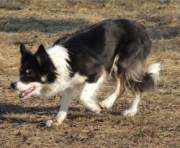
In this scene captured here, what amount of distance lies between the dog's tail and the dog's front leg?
838 millimetres

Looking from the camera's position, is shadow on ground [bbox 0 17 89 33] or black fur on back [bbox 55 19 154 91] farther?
shadow on ground [bbox 0 17 89 33]

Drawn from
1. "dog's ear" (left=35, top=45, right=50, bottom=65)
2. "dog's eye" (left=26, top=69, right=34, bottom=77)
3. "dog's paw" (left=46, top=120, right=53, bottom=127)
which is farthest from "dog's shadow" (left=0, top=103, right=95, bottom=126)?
"dog's ear" (left=35, top=45, right=50, bottom=65)

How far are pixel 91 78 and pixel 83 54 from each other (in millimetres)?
351

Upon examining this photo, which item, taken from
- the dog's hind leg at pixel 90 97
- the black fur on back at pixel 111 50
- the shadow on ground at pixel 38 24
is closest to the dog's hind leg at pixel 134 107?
the black fur on back at pixel 111 50

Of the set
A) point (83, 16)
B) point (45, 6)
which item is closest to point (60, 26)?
point (83, 16)

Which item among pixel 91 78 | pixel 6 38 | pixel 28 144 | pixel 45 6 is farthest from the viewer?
pixel 45 6

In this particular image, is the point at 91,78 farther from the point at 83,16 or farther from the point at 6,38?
the point at 83,16

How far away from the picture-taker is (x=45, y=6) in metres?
20.2

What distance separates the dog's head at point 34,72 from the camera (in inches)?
237

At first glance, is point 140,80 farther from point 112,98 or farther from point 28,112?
point 28,112

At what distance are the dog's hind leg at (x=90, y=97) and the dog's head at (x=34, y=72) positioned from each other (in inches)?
20.9

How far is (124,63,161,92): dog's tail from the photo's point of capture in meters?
7.03

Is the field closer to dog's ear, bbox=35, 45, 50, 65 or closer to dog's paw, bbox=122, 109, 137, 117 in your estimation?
dog's paw, bbox=122, 109, 137, 117

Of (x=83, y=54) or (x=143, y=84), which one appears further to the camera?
(x=143, y=84)
